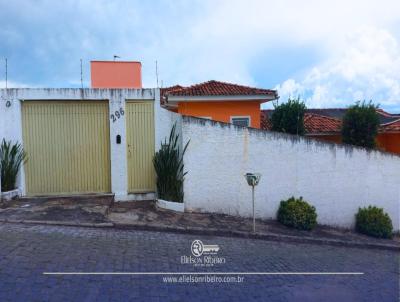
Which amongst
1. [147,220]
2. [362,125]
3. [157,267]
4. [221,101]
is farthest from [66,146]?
[362,125]

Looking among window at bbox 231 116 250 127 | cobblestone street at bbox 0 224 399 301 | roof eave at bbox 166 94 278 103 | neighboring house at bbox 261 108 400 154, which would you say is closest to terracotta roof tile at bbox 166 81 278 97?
roof eave at bbox 166 94 278 103

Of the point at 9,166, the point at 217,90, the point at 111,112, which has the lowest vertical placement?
the point at 9,166

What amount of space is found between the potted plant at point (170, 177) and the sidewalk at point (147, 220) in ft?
0.97

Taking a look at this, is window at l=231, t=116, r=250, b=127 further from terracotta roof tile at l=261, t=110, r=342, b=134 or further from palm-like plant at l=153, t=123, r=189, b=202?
palm-like plant at l=153, t=123, r=189, b=202

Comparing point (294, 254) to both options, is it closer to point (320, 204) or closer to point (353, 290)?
point (353, 290)

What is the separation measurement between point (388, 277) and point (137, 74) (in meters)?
11.0

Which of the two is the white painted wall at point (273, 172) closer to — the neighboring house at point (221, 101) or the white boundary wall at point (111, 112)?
the white boundary wall at point (111, 112)

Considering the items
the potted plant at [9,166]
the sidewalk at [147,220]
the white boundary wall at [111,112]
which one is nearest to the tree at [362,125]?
the sidewalk at [147,220]

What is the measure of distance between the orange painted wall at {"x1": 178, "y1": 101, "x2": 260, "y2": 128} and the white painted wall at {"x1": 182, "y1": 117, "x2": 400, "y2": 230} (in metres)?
4.52

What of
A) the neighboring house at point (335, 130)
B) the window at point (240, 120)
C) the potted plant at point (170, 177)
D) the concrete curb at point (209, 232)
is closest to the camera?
the concrete curb at point (209, 232)

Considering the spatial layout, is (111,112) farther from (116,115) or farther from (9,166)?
(9,166)

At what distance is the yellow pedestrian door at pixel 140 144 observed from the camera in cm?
958

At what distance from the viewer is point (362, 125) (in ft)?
45.1

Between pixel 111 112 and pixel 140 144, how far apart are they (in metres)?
1.09
